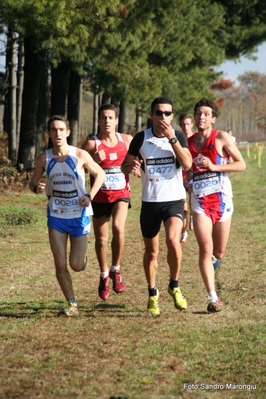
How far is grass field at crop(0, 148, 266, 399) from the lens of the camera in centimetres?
546

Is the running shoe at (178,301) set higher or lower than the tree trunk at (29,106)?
lower

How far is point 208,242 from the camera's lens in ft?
25.8

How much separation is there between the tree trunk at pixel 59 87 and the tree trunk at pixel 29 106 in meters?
1.19

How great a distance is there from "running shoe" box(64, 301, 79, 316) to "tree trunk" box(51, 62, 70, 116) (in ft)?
52.5

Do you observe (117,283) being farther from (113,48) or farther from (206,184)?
(113,48)

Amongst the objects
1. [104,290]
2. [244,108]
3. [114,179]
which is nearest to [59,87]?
[114,179]

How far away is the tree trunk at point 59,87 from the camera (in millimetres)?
23266

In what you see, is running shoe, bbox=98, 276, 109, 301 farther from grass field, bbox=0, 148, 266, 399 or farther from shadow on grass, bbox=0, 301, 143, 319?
shadow on grass, bbox=0, 301, 143, 319

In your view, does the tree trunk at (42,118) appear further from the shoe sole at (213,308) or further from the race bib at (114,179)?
the shoe sole at (213,308)

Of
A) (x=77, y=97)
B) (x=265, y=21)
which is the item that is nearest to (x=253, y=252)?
(x=77, y=97)

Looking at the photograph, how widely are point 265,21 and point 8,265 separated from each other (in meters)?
26.6

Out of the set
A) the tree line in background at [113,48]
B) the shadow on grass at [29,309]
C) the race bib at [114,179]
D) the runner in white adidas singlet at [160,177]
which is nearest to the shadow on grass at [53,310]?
the shadow on grass at [29,309]

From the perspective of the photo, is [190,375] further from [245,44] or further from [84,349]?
[245,44]

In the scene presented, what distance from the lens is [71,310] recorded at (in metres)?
7.80
